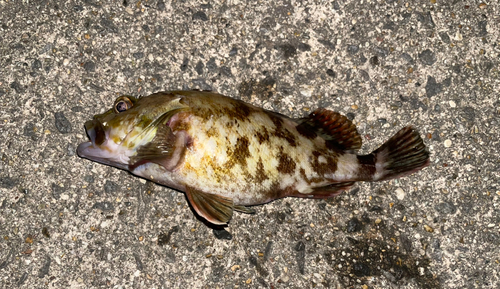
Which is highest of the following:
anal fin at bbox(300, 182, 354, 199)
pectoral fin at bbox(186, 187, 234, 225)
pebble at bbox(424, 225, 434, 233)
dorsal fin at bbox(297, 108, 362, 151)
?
dorsal fin at bbox(297, 108, 362, 151)

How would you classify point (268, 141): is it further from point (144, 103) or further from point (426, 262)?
point (426, 262)

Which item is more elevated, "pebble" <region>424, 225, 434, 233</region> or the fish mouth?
"pebble" <region>424, 225, 434, 233</region>

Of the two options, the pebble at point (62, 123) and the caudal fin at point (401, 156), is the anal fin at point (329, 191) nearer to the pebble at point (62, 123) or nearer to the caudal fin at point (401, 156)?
the caudal fin at point (401, 156)

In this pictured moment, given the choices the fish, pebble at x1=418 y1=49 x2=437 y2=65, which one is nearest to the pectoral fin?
the fish

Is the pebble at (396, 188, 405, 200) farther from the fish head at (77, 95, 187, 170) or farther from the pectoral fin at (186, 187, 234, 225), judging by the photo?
the fish head at (77, 95, 187, 170)

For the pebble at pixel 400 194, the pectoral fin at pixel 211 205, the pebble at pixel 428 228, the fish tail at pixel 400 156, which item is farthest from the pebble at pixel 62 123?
the pebble at pixel 428 228

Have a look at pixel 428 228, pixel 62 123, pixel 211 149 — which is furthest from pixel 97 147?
pixel 428 228
